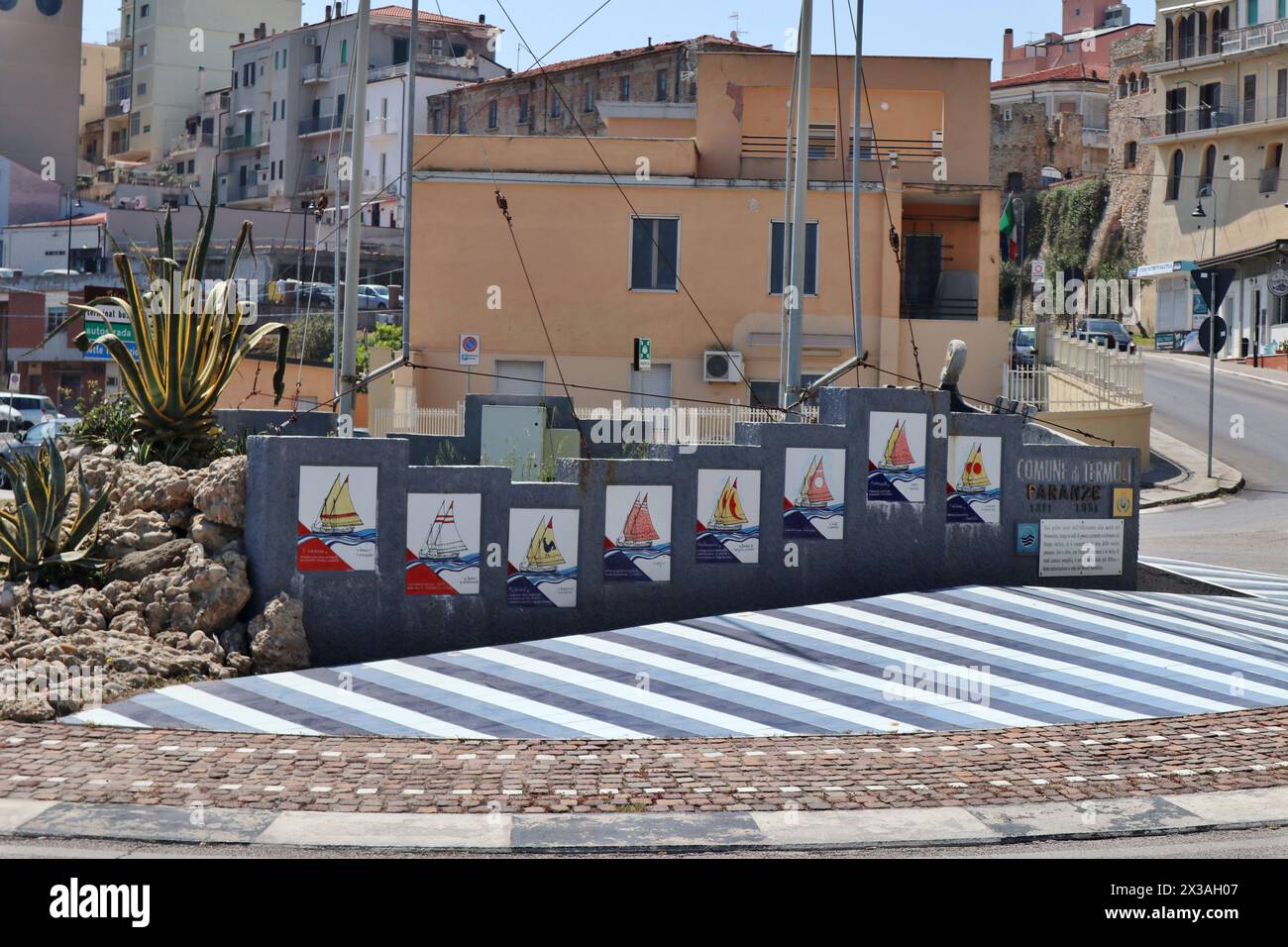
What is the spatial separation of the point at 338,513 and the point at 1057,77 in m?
87.1

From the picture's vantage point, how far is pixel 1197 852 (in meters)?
9.55

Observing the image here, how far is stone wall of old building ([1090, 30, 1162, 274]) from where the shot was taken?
8094cm

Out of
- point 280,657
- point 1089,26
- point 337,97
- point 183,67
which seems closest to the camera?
point 280,657

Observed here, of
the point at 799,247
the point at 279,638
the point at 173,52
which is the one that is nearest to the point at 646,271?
the point at 799,247

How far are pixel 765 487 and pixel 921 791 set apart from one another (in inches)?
247

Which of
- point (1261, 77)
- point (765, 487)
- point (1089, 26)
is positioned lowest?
point (765, 487)

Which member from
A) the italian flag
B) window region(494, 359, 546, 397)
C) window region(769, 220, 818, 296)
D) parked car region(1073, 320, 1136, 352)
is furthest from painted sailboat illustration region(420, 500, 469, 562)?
parked car region(1073, 320, 1136, 352)

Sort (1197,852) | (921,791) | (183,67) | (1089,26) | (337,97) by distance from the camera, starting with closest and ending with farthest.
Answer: (1197,852), (921,791), (337,97), (183,67), (1089,26)

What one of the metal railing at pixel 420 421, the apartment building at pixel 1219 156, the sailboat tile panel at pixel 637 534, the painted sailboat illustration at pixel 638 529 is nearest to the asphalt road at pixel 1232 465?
the apartment building at pixel 1219 156

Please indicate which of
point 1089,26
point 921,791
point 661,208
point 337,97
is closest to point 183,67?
point 337,97

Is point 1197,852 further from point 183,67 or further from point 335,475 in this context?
point 183,67

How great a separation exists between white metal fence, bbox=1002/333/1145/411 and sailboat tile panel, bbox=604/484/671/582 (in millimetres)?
20585

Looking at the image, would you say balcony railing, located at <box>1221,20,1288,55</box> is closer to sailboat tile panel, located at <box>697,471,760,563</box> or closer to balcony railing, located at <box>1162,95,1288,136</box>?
balcony railing, located at <box>1162,95,1288,136</box>

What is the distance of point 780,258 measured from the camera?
36844mm
